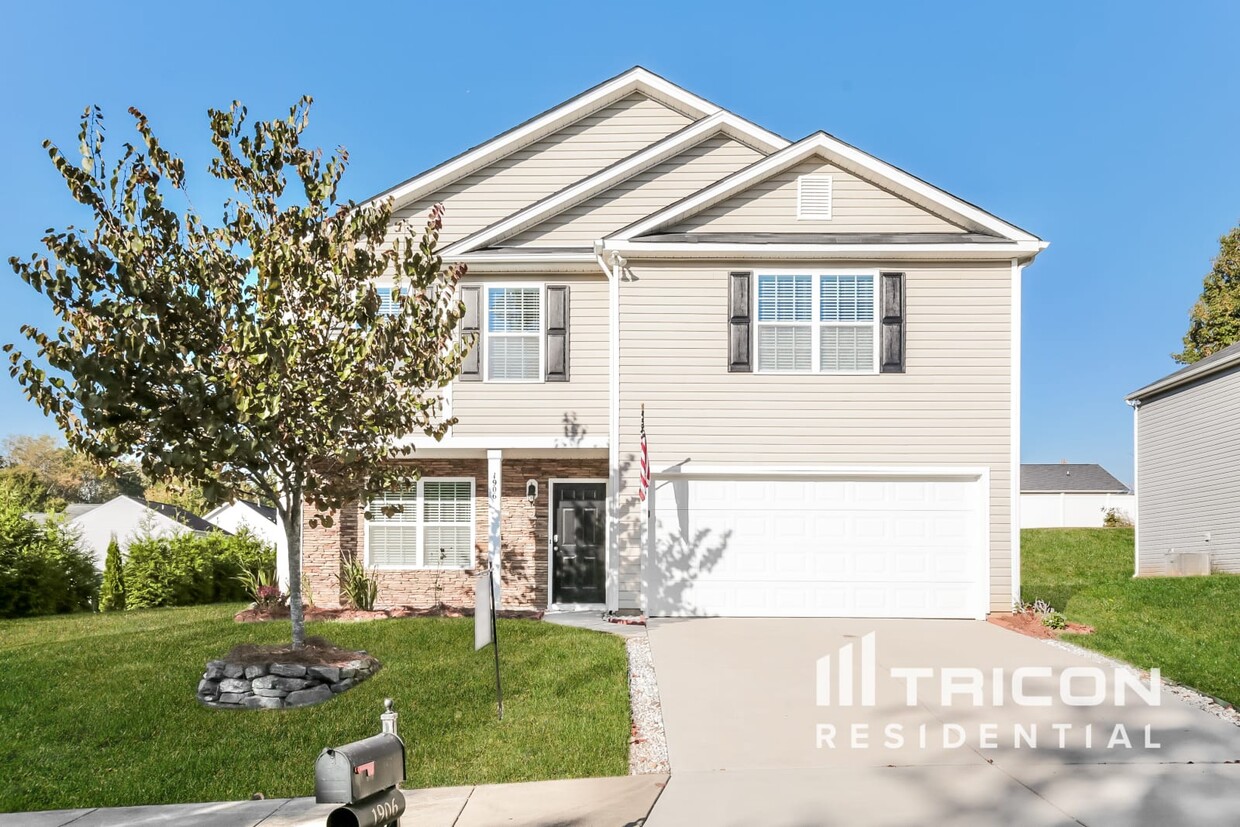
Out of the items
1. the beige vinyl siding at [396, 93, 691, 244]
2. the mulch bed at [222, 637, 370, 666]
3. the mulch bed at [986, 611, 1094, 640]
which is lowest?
the mulch bed at [986, 611, 1094, 640]

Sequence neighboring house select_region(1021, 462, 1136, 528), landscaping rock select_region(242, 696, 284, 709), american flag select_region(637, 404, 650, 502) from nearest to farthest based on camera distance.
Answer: landscaping rock select_region(242, 696, 284, 709) < american flag select_region(637, 404, 650, 502) < neighboring house select_region(1021, 462, 1136, 528)

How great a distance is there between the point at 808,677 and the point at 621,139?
35.2 feet

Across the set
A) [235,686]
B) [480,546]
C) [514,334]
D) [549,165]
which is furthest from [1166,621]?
[235,686]

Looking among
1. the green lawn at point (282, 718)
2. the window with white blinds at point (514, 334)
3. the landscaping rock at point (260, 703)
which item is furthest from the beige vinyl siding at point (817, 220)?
the landscaping rock at point (260, 703)

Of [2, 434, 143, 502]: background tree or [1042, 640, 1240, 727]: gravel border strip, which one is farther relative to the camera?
[2, 434, 143, 502]: background tree

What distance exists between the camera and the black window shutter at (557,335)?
14734 millimetres

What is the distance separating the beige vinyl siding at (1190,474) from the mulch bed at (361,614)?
50.7 feet

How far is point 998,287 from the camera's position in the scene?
1402cm

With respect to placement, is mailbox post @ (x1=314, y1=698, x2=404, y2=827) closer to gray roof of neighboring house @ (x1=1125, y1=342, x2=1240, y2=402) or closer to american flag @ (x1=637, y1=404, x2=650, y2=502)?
american flag @ (x1=637, y1=404, x2=650, y2=502)

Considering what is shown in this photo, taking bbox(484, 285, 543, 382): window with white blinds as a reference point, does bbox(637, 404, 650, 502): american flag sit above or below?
below

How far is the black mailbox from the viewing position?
3.83 m

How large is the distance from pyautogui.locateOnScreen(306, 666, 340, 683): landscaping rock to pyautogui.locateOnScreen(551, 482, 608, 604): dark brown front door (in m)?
6.02

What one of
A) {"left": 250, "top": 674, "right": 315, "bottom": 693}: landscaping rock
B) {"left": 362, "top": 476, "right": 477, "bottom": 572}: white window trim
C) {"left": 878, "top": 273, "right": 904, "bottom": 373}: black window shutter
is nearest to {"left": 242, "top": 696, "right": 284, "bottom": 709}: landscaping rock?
{"left": 250, "top": 674, "right": 315, "bottom": 693}: landscaping rock
